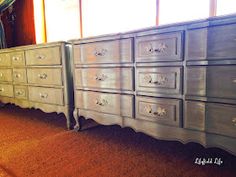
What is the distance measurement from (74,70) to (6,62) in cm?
120

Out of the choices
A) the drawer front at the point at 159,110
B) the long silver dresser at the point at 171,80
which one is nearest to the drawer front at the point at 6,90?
the long silver dresser at the point at 171,80

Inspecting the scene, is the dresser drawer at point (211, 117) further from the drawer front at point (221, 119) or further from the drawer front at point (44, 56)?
the drawer front at point (44, 56)

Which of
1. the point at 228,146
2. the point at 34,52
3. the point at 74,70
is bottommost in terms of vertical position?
the point at 228,146

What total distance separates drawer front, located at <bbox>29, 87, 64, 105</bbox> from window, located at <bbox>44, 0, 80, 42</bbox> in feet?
3.21

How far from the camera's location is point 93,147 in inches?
60.1

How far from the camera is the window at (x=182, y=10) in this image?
1.70m

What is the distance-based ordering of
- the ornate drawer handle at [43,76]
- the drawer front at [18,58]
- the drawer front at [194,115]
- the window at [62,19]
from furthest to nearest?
the window at [62,19] → the drawer front at [18,58] → the ornate drawer handle at [43,76] → the drawer front at [194,115]

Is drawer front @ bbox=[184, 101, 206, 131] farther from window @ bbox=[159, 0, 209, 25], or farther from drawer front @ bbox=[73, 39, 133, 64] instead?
window @ bbox=[159, 0, 209, 25]

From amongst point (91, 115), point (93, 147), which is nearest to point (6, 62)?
point (91, 115)

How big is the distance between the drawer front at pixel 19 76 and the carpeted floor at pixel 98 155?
578mm

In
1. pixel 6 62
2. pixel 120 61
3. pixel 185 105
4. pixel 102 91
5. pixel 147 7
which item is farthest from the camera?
pixel 6 62

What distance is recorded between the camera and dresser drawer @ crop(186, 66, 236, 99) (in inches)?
40.9

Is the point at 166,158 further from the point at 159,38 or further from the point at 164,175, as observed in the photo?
Result: the point at 159,38

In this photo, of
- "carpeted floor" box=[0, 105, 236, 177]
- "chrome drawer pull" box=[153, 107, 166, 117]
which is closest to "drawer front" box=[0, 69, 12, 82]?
"carpeted floor" box=[0, 105, 236, 177]
